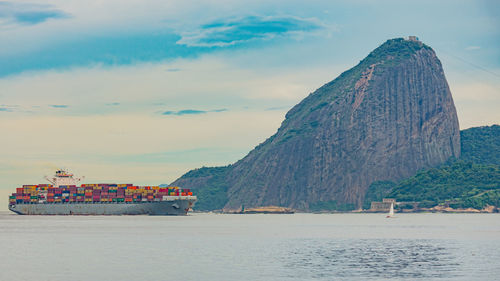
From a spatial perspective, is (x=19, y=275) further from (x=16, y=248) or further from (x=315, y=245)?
(x=315, y=245)

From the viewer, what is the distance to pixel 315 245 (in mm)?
112000

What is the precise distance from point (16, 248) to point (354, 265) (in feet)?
178

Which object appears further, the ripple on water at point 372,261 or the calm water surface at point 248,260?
the calm water surface at point 248,260

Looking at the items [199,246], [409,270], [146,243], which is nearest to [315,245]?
[199,246]

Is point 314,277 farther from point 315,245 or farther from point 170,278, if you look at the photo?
point 315,245

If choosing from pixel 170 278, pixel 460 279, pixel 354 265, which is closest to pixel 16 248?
pixel 170 278

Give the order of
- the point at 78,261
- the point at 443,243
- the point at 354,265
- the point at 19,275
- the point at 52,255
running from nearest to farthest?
the point at 19,275
the point at 354,265
the point at 78,261
the point at 52,255
the point at 443,243

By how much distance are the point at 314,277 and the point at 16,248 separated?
56712 mm

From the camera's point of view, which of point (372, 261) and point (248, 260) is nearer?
point (372, 261)

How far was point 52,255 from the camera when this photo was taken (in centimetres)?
9425

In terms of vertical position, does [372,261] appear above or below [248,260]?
above

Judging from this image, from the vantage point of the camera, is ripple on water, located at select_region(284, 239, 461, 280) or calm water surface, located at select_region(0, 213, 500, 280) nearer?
ripple on water, located at select_region(284, 239, 461, 280)

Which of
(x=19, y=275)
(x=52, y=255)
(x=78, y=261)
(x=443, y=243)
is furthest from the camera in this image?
(x=443, y=243)

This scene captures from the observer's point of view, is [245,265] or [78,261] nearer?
[245,265]
